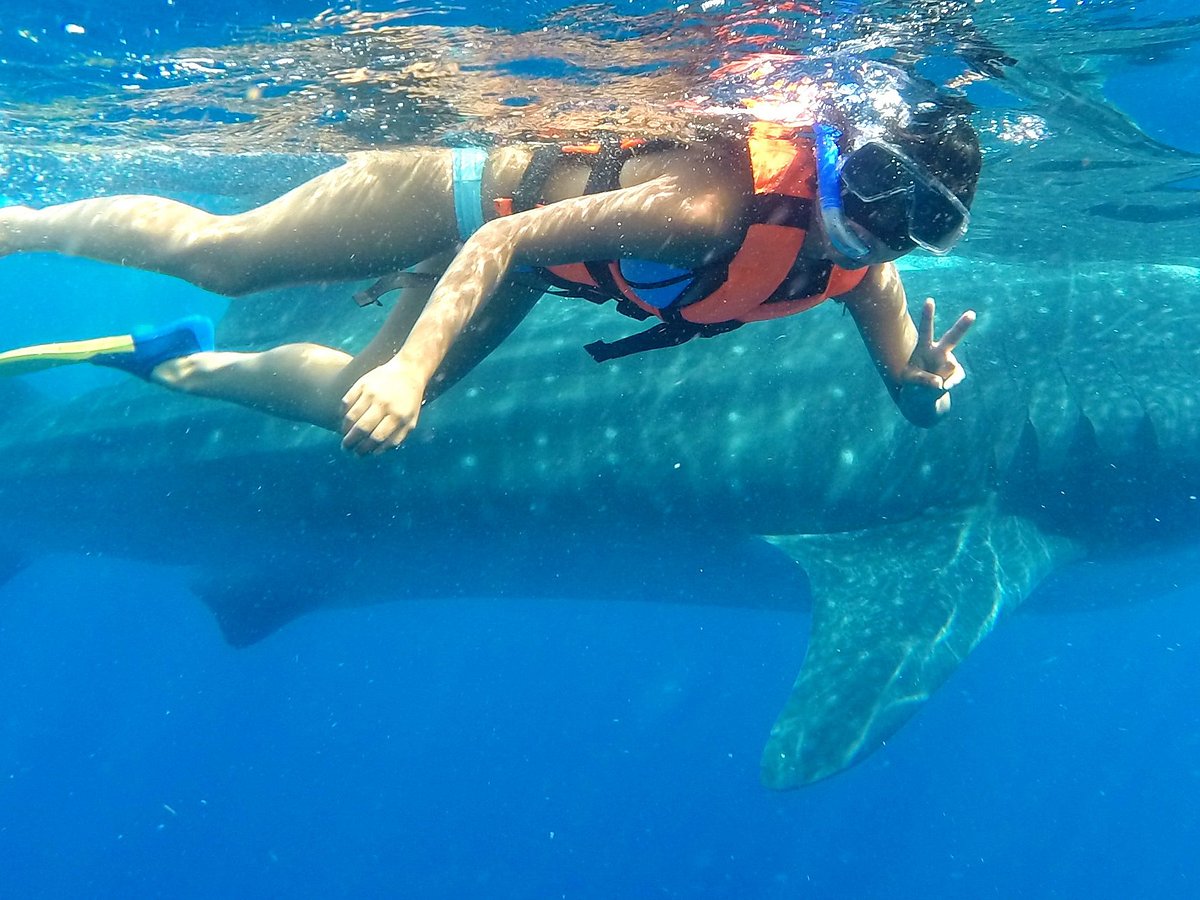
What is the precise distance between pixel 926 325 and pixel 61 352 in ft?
16.8

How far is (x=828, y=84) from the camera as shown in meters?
6.12

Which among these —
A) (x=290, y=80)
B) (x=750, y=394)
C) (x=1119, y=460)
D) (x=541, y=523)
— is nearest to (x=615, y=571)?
(x=541, y=523)

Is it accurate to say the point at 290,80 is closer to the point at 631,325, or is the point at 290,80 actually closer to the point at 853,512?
the point at 631,325

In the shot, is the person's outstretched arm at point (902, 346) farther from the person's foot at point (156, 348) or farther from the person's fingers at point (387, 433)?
the person's foot at point (156, 348)

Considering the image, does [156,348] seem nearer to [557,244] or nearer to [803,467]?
[557,244]

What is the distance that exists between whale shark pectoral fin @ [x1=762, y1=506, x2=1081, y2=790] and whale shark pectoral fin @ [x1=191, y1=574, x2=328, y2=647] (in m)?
4.87

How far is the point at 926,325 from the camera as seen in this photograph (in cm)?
432

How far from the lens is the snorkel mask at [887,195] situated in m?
3.12

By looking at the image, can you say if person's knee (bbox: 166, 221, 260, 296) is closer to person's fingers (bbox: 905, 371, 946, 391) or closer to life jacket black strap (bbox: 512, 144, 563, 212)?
life jacket black strap (bbox: 512, 144, 563, 212)

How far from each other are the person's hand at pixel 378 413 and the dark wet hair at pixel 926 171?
71.6 inches

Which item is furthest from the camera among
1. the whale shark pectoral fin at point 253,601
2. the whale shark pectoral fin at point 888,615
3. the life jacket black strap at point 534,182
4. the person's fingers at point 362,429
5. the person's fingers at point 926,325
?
the whale shark pectoral fin at point 253,601

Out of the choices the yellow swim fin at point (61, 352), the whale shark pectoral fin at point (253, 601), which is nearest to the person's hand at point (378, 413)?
the yellow swim fin at point (61, 352)

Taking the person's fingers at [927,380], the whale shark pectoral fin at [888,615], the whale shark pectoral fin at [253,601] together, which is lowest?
the whale shark pectoral fin at [253,601]

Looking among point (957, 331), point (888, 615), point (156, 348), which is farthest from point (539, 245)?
point (888, 615)
